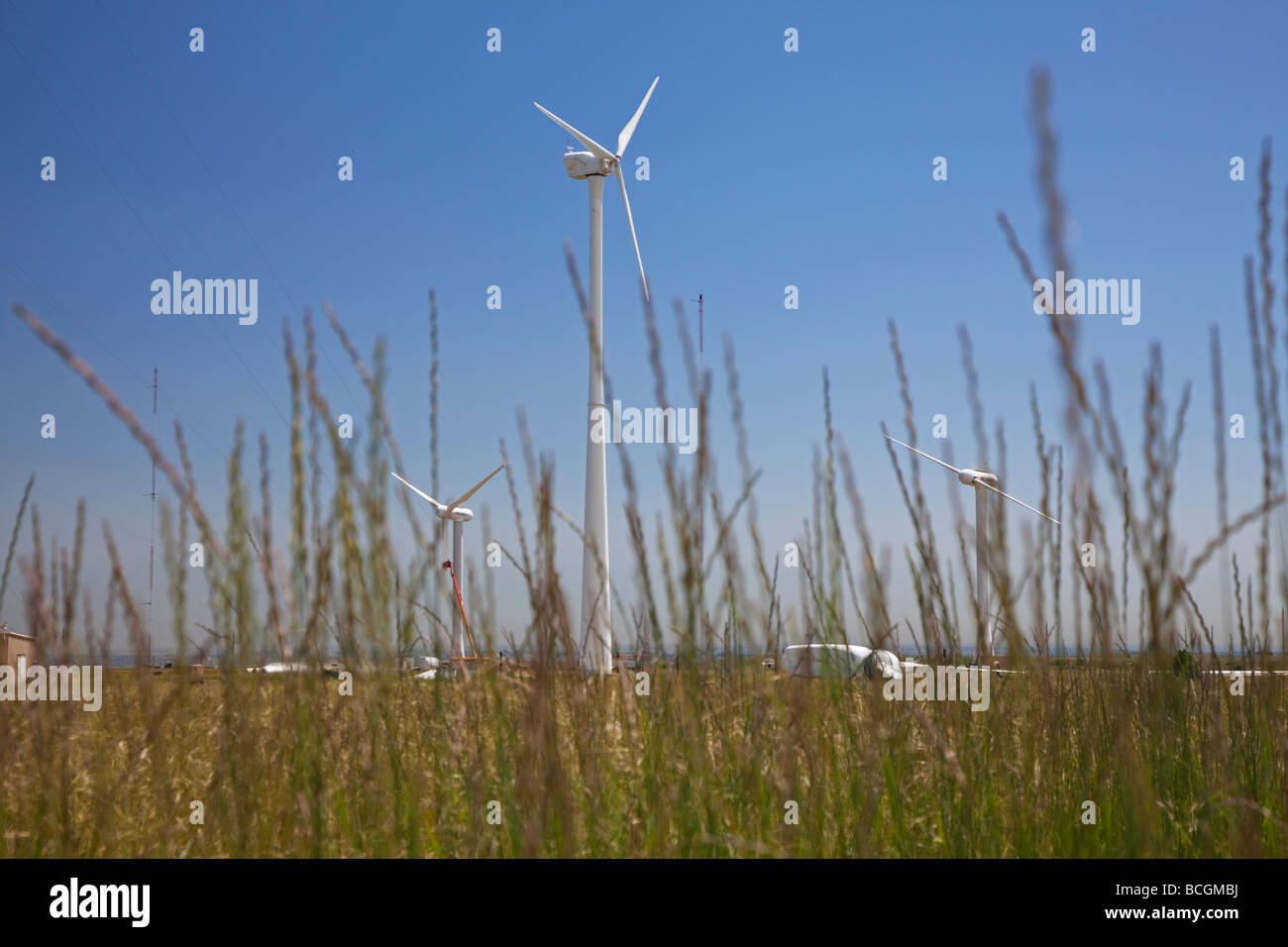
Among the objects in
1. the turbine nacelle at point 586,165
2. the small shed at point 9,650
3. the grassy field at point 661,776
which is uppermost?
the turbine nacelle at point 586,165

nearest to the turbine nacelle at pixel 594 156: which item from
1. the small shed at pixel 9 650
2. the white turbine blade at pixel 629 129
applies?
the white turbine blade at pixel 629 129

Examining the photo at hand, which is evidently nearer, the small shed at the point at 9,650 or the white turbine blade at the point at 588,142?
the small shed at the point at 9,650

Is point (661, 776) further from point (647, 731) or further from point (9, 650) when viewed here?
point (9, 650)

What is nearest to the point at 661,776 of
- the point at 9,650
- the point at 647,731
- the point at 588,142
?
the point at 647,731

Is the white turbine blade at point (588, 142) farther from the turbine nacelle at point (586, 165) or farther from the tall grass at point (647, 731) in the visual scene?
the tall grass at point (647, 731)

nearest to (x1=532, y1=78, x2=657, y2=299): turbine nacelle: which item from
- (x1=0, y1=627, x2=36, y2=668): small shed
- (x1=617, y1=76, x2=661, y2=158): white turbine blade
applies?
(x1=617, y1=76, x2=661, y2=158): white turbine blade

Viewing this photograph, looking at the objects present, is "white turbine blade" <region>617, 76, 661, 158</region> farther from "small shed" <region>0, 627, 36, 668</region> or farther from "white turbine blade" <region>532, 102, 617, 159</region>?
"small shed" <region>0, 627, 36, 668</region>

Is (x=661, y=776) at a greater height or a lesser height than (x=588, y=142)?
lesser

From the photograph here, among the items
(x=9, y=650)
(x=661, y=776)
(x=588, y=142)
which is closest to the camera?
(x=661, y=776)

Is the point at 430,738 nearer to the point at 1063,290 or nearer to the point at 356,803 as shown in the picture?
the point at 356,803

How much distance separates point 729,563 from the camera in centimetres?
248

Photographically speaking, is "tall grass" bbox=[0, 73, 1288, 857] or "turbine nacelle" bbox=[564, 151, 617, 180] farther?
"turbine nacelle" bbox=[564, 151, 617, 180]
